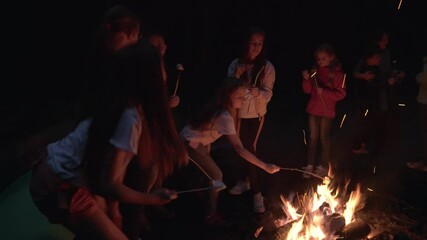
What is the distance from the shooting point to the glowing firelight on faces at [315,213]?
4.45 m

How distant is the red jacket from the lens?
5.87 meters

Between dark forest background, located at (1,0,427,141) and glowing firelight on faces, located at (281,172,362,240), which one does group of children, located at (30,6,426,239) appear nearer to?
glowing firelight on faces, located at (281,172,362,240)

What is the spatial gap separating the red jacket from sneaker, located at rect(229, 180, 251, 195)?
1.41 metres

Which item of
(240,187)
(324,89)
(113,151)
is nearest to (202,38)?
(324,89)

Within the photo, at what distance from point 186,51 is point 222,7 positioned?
60.5 inches

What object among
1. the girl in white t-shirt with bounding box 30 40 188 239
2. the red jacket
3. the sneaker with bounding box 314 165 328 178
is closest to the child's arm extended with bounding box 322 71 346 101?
the red jacket

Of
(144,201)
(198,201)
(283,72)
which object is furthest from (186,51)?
(144,201)

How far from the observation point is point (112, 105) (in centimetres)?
263

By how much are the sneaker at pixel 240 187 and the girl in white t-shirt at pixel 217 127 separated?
1.06m

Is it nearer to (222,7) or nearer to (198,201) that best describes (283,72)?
(222,7)

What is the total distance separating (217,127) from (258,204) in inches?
49.9

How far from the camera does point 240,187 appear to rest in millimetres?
5805

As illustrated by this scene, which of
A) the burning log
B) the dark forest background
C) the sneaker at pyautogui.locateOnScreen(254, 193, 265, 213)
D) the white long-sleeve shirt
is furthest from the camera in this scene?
the dark forest background

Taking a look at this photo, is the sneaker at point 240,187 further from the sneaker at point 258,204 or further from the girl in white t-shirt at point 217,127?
the girl in white t-shirt at point 217,127
